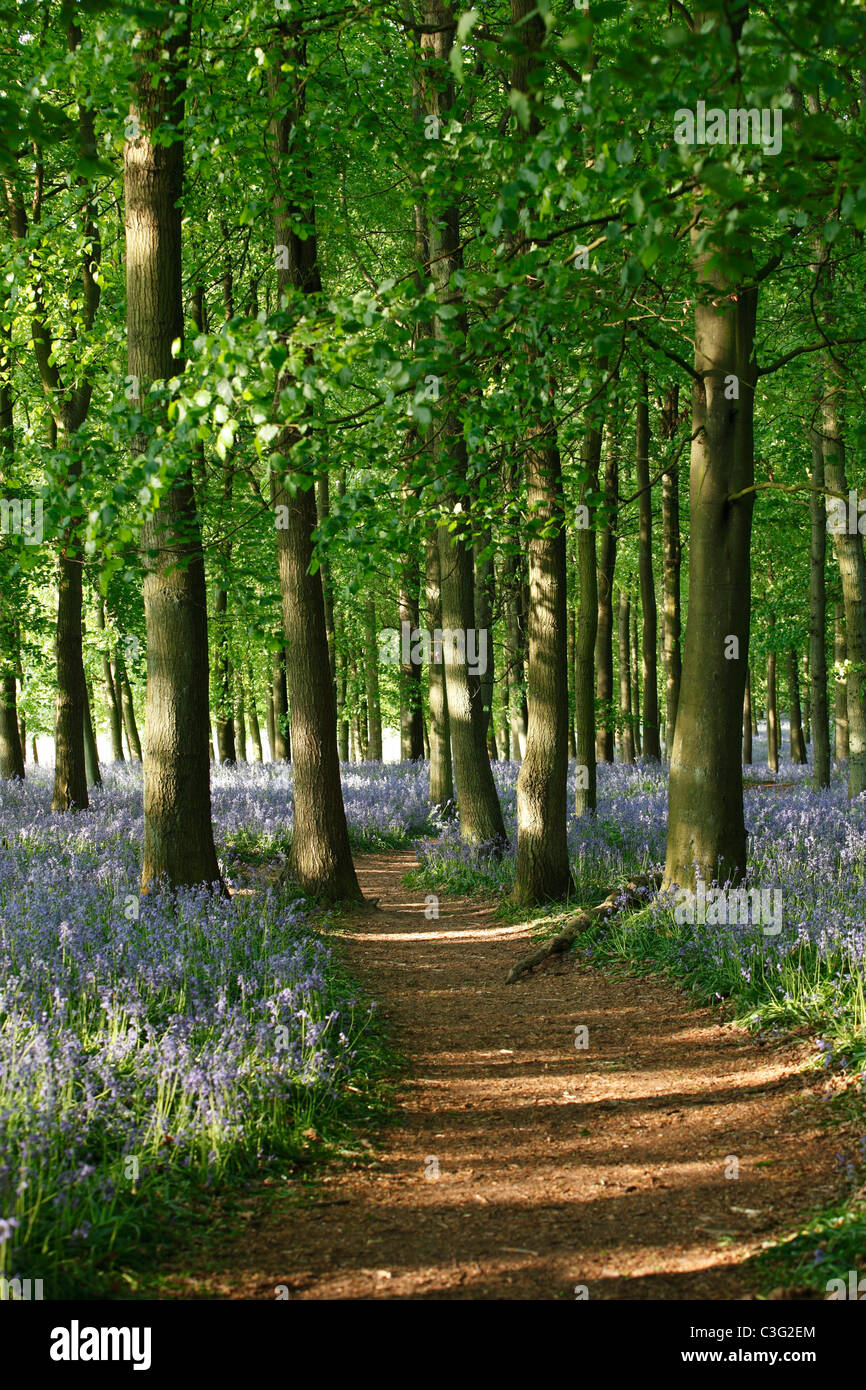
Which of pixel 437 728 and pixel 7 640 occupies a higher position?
pixel 7 640

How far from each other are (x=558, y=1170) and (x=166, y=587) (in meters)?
5.50

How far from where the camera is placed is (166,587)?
798 centimetres

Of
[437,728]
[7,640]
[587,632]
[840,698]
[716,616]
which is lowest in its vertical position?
[437,728]

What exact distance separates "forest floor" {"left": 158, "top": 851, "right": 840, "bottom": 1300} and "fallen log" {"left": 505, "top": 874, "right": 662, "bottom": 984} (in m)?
0.72

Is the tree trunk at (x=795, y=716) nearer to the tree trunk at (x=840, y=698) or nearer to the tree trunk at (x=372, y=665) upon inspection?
the tree trunk at (x=840, y=698)

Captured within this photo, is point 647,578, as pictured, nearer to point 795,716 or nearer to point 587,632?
point 587,632

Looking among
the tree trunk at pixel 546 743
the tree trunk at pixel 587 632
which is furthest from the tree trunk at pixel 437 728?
the tree trunk at pixel 546 743

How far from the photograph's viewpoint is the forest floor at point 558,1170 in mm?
3574

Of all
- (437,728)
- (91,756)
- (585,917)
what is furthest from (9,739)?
(585,917)

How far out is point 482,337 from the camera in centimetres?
477

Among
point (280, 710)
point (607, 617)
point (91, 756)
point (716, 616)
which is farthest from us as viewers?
point (280, 710)

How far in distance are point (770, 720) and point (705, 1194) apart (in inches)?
1047

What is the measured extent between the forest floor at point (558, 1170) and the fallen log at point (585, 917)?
0.72 metres
